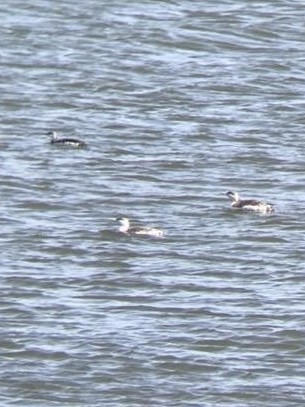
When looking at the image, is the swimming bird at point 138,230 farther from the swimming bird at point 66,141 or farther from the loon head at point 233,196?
the swimming bird at point 66,141

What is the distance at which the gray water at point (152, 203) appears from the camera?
546 inches

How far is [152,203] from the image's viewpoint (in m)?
18.7

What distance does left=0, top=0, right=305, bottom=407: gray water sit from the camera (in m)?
13.9

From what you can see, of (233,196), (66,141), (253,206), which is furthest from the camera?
(66,141)

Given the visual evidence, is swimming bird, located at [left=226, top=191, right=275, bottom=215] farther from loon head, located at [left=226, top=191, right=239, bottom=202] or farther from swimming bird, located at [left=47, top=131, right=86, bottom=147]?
swimming bird, located at [left=47, top=131, right=86, bottom=147]

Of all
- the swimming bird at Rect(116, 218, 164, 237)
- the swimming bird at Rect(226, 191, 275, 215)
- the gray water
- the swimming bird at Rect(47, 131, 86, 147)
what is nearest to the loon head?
the swimming bird at Rect(226, 191, 275, 215)

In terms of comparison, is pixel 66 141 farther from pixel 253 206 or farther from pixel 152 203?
pixel 253 206

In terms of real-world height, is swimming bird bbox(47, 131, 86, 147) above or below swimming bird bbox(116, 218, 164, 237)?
below

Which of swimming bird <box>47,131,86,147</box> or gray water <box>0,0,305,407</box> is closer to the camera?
gray water <box>0,0,305,407</box>

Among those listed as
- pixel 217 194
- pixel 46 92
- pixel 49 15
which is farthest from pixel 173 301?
pixel 49 15

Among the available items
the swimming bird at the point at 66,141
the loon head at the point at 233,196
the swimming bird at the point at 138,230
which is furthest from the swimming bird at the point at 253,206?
the swimming bird at the point at 66,141

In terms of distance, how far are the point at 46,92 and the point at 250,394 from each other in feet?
34.4

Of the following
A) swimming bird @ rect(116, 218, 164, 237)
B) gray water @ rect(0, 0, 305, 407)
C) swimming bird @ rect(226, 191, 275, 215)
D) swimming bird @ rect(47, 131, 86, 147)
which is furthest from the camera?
swimming bird @ rect(47, 131, 86, 147)

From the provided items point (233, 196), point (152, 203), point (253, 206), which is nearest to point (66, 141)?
point (152, 203)
